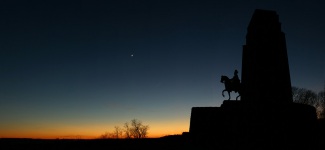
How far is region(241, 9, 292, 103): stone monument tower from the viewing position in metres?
16.1

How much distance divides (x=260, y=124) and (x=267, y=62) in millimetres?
6467

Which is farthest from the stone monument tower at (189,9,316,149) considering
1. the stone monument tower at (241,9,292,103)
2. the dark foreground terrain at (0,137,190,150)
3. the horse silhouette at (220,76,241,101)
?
the stone monument tower at (241,9,292,103)

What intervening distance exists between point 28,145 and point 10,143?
2.49 ft

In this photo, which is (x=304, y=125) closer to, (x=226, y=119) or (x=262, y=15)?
(x=226, y=119)

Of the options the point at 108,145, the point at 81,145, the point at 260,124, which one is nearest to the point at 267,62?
the point at 260,124

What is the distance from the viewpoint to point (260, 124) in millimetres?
11477

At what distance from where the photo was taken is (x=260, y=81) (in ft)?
53.4

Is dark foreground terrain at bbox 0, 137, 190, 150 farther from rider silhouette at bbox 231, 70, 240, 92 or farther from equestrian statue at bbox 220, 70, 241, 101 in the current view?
rider silhouette at bbox 231, 70, 240, 92

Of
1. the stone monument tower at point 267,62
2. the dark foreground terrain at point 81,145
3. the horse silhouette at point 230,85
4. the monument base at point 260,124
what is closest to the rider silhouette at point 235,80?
the horse silhouette at point 230,85

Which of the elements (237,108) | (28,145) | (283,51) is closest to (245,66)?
(283,51)

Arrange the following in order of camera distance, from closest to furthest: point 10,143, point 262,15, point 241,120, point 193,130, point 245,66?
point 10,143
point 241,120
point 193,130
point 262,15
point 245,66

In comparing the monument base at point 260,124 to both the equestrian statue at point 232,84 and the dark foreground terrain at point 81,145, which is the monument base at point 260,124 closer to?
the dark foreground terrain at point 81,145

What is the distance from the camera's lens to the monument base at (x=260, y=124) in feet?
37.3

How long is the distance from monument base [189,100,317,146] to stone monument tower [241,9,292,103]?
158 inches
